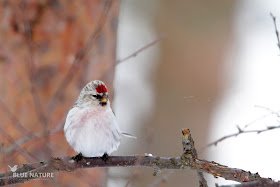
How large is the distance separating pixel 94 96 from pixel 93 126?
0.61 ft

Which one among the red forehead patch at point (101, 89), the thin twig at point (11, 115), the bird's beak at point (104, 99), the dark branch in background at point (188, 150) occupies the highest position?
the thin twig at point (11, 115)

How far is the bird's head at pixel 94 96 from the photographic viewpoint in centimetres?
251

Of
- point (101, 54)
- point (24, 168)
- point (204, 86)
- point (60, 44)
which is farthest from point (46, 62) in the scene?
point (204, 86)

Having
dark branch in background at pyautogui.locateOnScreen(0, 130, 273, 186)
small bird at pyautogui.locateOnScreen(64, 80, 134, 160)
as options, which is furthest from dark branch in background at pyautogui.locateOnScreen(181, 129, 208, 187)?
small bird at pyautogui.locateOnScreen(64, 80, 134, 160)

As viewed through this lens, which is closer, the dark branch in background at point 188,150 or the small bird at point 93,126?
the dark branch in background at point 188,150

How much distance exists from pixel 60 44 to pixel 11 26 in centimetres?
35

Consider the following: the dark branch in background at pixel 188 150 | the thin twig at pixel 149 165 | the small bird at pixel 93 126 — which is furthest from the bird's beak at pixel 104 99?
the dark branch in background at pixel 188 150

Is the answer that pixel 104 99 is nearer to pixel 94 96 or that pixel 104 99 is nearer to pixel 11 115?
pixel 94 96

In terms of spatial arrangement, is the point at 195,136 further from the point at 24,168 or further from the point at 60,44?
the point at 24,168

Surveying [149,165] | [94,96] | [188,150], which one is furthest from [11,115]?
[188,150]

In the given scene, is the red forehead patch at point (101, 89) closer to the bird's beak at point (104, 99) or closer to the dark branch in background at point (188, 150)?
the bird's beak at point (104, 99)

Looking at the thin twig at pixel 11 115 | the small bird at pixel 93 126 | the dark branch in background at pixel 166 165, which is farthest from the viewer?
the thin twig at pixel 11 115

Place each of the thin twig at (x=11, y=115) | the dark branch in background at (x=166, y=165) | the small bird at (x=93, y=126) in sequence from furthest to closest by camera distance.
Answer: the thin twig at (x=11, y=115) → the small bird at (x=93, y=126) → the dark branch in background at (x=166, y=165)

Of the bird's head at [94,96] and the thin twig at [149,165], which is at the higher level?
the bird's head at [94,96]
